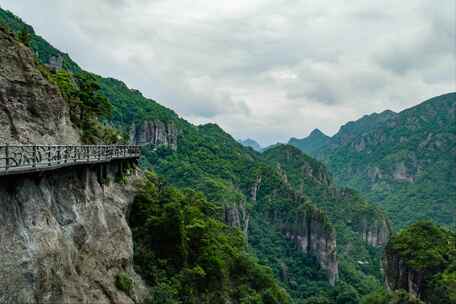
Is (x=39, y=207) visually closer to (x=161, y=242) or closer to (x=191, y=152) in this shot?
(x=161, y=242)

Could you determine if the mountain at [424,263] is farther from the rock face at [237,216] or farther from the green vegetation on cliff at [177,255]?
the rock face at [237,216]

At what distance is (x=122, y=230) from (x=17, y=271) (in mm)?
15822

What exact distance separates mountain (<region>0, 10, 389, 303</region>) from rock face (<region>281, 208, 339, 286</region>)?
1.21 feet

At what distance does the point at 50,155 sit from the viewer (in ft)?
68.3

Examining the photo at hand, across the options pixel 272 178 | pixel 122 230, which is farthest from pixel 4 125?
pixel 272 178

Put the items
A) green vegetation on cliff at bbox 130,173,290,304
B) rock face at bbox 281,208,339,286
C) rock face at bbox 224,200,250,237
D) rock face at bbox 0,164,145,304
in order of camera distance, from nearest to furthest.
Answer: rock face at bbox 0,164,145,304 → green vegetation on cliff at bbox 130,173,290,304 → rock face at bbox 224,200,250,237 → rock face at bbox 281,208,339,286

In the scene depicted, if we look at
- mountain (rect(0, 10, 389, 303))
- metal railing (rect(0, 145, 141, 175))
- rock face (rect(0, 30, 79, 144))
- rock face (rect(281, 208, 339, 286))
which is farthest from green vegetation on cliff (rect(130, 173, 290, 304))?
rock face (rect(281, 208, 339, 286))

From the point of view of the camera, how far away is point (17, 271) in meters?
16.8

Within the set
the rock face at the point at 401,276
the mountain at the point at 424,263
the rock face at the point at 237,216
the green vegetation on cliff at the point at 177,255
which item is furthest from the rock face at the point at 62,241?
the rock face at the point at 237,216

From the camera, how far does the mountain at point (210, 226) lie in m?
39.1

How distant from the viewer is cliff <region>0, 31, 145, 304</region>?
1728 cm

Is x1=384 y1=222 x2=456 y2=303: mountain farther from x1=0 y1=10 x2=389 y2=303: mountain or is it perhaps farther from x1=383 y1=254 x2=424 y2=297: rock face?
x1=0 y1=10 x2=389 y2=303: mountain

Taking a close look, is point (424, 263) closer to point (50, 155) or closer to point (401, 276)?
point (401, 276)

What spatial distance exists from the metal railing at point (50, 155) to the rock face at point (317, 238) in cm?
12205
